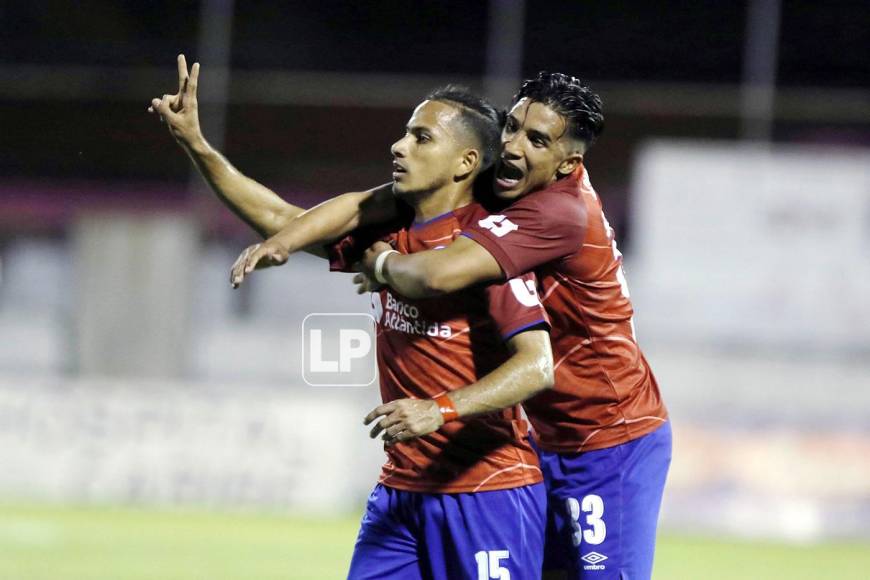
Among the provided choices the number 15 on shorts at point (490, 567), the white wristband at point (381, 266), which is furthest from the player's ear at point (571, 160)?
Result: the number 15 on shorts at point (490, 567)

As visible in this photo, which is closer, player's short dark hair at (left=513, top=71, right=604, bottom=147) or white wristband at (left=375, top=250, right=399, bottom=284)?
white wristband at (left=375, top=250, right=399, bottom=284)

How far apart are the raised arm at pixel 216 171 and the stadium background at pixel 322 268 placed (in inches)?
209

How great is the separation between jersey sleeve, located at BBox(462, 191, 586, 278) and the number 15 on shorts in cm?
89

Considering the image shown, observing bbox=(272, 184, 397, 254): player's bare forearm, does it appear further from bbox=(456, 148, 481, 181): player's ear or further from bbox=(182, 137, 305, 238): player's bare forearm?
bbox=(456, 148, 481, 181): player's ear

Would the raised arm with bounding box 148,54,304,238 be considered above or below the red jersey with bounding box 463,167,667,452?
above

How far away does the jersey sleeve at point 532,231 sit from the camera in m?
4.47

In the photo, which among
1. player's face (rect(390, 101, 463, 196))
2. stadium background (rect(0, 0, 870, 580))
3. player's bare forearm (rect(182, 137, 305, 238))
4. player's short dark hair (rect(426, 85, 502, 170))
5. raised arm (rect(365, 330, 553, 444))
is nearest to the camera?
raised arm (rect(365, 330, 553, 444))

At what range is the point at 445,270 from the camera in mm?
4363

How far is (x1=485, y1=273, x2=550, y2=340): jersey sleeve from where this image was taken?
4.38 m

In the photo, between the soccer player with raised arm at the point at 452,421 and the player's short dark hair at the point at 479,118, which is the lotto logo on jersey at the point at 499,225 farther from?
the player's short dark hair at the point at 479,118

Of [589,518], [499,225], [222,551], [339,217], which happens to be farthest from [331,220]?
[222,551]

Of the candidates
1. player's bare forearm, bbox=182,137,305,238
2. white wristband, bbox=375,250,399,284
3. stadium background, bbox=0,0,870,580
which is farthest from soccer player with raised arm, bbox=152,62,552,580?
stadium background, bbox=0,0,870,580

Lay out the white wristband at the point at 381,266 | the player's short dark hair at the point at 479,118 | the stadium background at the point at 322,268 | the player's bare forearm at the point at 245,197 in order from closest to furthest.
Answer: the white wristband at the point at 381,266 < the player's short dark hair at the point at 479,118 < the player's bare forearm at the point at 245,197 < the stadium background at the point at 322,268

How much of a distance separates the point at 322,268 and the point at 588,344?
12988mm
